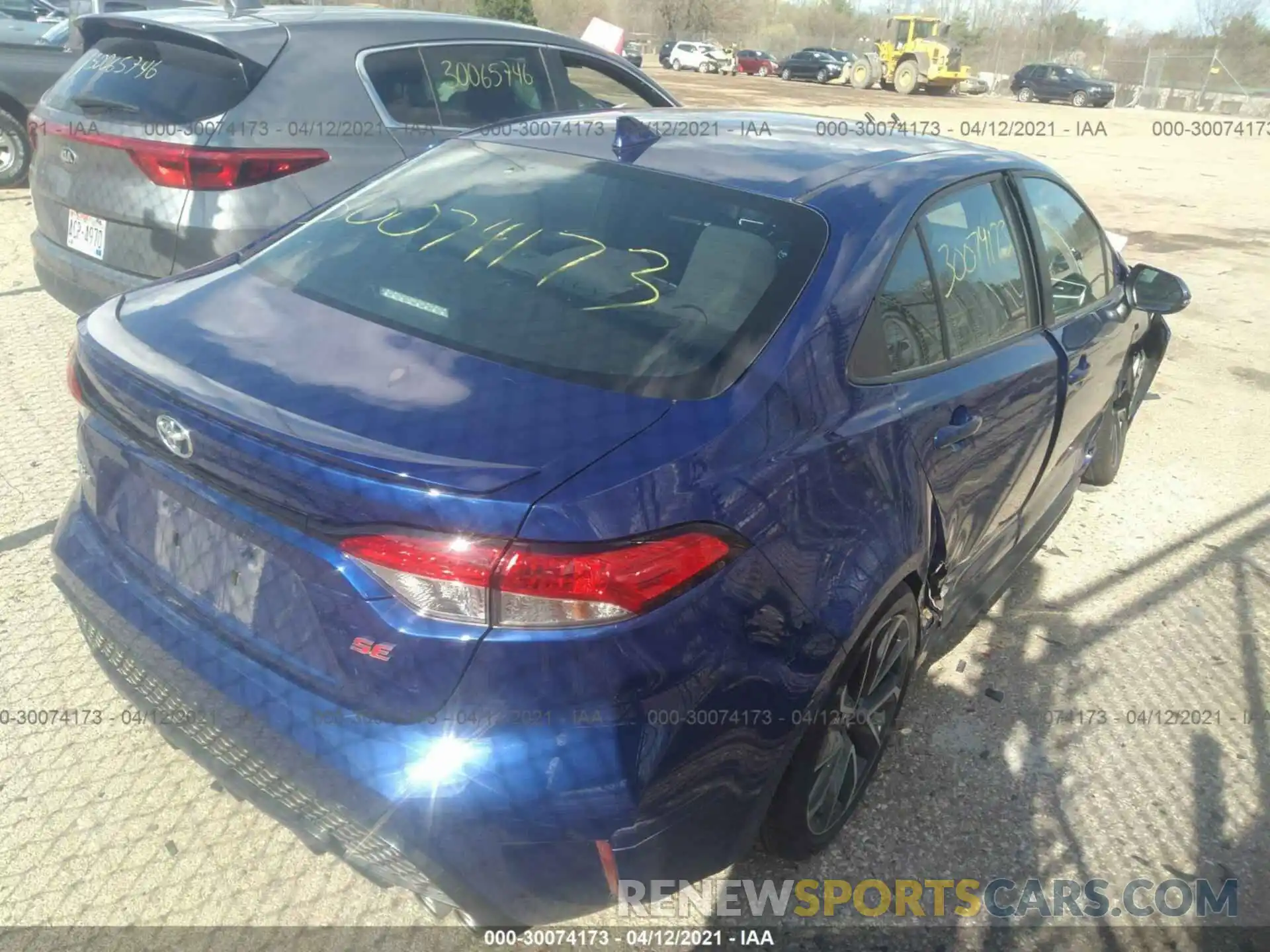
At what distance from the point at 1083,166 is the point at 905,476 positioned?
18.2m

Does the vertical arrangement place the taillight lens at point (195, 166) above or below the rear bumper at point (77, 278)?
above

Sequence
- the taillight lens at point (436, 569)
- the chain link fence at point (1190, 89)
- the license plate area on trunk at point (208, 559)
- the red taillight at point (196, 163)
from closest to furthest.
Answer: the taillight lens at point (436, 569)
the license plate area on trunk at point (208, 559)
the red taillight at point (196, 163)
the chain link fence at point (1190, 89)

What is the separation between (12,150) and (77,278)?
18.8 ft

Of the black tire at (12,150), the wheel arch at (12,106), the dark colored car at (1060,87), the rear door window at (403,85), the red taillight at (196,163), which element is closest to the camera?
the red taillight at (196,163)

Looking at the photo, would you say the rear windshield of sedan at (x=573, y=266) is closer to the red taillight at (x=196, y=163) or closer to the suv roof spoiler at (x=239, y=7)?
the red taillight at (x=196, y=163)

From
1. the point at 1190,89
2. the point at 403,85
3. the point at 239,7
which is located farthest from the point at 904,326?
the point at 1190,89

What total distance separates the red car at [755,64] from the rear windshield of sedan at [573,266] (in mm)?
52162

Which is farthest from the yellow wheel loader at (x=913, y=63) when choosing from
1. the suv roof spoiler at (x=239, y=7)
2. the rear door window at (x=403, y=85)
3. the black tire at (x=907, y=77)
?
the rear door window at (x=403, y=85)

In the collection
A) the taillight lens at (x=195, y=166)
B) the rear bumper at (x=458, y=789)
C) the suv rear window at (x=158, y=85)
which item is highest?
the suv rear window at (x=158, y=85)

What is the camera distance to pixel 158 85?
4395mm

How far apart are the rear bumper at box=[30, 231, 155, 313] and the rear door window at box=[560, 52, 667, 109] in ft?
8.84

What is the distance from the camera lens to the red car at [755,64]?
5119 centimetres

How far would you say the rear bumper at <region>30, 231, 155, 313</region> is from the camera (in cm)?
419

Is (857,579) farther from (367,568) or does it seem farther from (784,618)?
(367,568)
